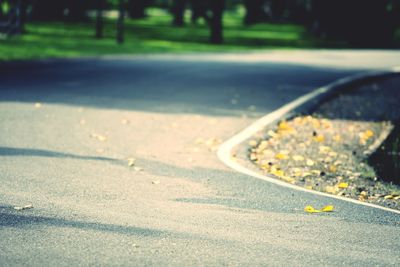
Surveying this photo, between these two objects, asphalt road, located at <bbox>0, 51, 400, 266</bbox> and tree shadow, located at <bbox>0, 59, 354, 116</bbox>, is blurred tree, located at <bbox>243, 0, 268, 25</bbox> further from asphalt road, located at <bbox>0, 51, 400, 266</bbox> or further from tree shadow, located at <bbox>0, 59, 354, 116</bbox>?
asphalt road, located at <bbox>0, 51, 400, 266</bbox>

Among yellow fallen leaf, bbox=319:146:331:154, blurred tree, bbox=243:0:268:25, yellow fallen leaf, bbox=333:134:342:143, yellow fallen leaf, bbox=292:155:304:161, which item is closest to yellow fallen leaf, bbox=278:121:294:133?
yellow fallen leaf, bbox=333:134:342:143

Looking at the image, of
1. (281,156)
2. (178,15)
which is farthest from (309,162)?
(178,15)

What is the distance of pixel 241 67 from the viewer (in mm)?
25422

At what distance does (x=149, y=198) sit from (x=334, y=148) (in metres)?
4.64

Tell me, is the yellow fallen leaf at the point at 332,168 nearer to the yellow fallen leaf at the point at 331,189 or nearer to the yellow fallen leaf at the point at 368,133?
the yellow fallen leaf at the point at 331,189

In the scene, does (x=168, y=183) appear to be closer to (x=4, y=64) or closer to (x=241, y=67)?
(x=4, y=64)

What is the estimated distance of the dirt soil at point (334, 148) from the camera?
8.71 metres

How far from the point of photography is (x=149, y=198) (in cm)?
746

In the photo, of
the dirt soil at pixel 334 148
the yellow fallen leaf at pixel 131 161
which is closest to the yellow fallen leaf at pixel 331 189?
the dirt soil at pixel 334 148

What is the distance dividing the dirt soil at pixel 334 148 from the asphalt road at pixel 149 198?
66 cm

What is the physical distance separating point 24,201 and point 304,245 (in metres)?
2.63

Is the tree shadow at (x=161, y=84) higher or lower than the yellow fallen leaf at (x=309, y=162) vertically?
lower

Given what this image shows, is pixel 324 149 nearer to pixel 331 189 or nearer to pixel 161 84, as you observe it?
pixel 331 189

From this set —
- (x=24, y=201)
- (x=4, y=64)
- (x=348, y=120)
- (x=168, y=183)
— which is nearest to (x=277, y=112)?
(x=348, y=120)
